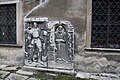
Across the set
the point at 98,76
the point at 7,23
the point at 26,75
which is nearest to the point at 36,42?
the point at 26,75

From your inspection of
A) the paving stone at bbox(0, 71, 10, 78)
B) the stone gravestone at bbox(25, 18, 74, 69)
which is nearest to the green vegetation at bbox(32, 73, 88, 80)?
the stone gravestone at bbox(25, 18, 74, 69)

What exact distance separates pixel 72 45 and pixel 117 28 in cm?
155

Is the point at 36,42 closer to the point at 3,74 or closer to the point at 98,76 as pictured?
the point at 3,74

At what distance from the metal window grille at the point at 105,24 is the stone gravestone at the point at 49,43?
831mm

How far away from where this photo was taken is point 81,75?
4832 mm

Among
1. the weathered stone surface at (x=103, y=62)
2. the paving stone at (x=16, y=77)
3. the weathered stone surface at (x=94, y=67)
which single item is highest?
the weathered stone surface at (x=103, y=62)

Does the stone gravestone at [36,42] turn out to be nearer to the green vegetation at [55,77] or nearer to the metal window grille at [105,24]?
the green vegetation at [55,77]

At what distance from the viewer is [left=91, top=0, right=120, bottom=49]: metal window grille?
4.96 meters

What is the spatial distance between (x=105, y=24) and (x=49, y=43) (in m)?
1.96

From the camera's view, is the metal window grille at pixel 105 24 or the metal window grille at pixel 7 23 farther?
the metal window grille at pixel 7 23

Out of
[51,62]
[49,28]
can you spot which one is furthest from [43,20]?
[51,62]

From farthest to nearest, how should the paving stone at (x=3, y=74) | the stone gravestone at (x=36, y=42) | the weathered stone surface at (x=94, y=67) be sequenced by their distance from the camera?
the stone gravestone at (x=36, y=42) < the weathered stone surface at (x=94, y=67) < the paving stone at (x=3, y=74)

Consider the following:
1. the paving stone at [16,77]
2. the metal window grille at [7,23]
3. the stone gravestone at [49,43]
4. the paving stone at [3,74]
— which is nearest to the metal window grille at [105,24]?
the stone gravestone at [49,43]

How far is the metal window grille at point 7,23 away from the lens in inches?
246
